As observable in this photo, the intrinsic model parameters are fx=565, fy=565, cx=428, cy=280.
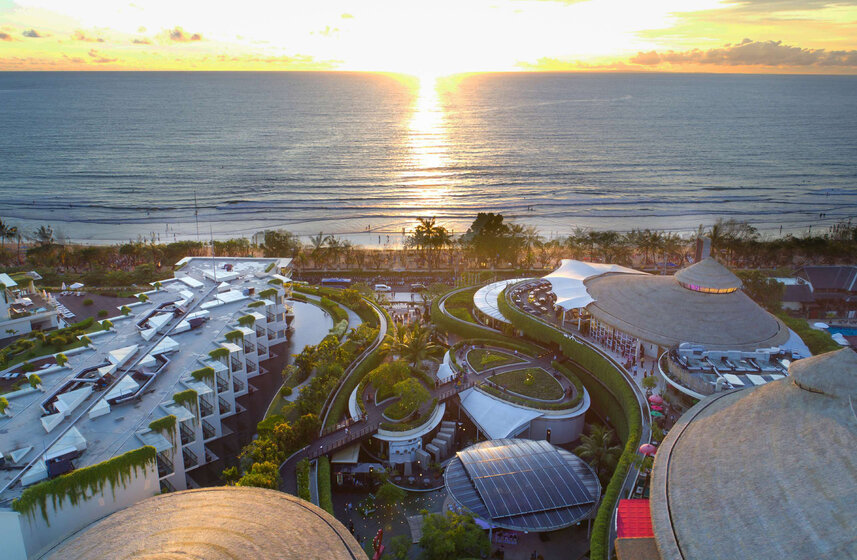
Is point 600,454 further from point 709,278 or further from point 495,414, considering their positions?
point 709,278

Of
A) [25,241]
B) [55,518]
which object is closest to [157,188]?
[25,241]

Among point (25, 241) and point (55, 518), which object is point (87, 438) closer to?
point (55, 518)

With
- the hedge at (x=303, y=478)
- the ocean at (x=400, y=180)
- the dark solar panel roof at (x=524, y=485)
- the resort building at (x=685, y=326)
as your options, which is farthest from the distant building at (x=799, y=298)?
the hedge at (x=303, y=478)

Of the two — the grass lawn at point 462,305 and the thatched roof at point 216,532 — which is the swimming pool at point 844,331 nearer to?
the grass lawn at point 462,305

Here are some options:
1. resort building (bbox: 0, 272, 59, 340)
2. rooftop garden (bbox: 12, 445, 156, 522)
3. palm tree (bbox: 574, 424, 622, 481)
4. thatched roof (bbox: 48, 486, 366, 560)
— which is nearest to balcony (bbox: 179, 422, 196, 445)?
rooftop garden (bbox: 12, 445, 156, 522)

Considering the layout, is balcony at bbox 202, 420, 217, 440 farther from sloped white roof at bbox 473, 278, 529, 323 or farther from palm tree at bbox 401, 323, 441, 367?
sloped white roof at bbox 473, 278, 529, 323

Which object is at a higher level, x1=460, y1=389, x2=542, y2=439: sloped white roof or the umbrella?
the umbrella
